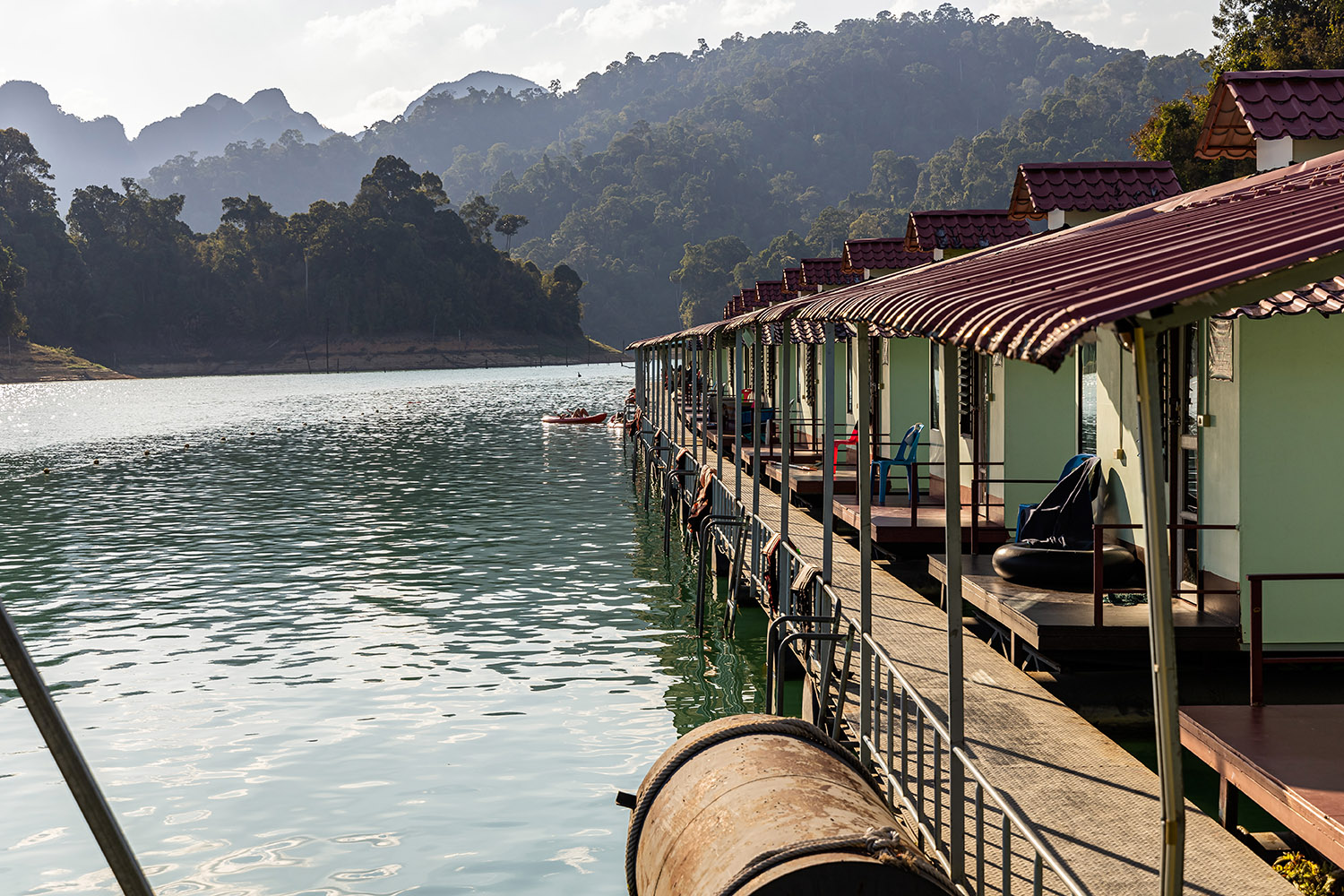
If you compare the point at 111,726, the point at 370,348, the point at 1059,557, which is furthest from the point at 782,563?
the point at 370,348

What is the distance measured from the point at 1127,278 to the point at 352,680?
11469 mm

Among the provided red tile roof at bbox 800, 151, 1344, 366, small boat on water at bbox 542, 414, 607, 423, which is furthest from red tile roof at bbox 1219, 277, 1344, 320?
small boat on water at bbox 542, 414, 607, 423

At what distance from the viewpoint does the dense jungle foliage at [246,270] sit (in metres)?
145

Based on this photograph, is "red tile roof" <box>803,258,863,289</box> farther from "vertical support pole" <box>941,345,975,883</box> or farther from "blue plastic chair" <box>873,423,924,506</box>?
"vertical support pole" <box>941,345,975,883</box>

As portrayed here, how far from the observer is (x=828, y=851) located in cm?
456

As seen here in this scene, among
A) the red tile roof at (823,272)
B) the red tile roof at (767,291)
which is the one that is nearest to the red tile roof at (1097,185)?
the red tile roof at (823,272)

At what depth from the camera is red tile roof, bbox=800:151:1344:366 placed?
2732 mm

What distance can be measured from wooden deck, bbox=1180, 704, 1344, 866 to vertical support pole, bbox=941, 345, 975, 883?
1.02m

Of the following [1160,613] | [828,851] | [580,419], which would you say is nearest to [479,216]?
[580,419]

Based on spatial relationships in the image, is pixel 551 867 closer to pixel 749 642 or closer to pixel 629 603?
pixel 749 642

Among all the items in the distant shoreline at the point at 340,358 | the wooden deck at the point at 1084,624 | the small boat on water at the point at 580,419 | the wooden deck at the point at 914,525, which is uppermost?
the distant shoreline at the point at 340,358

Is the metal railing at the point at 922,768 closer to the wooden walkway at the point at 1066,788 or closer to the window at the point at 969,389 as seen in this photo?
the wooden walkway at the point at 1066,788

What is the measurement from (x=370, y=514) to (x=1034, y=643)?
66.0 ft

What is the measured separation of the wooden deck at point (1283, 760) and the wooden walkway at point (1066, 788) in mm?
293
